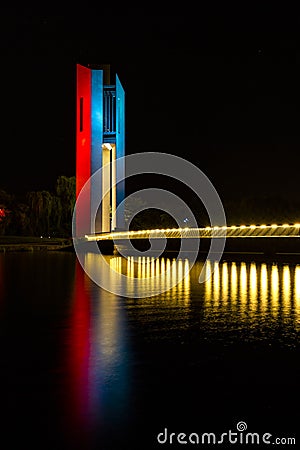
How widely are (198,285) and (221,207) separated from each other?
176 feet

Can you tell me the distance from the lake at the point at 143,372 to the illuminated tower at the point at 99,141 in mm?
35584

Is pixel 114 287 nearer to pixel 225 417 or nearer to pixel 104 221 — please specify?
pixel 225 417

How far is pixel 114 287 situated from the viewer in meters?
13.9

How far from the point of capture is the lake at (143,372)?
4055 mm

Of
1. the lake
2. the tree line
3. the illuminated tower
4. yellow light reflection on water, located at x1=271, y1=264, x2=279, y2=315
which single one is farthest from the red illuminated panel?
the lake

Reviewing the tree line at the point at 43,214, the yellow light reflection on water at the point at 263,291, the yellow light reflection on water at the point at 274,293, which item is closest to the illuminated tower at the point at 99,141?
the tree line at the point at 43,214

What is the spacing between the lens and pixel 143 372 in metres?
5.44

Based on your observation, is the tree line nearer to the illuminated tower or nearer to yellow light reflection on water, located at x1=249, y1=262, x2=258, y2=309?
the illuminated tower

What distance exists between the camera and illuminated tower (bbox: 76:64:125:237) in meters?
46.3

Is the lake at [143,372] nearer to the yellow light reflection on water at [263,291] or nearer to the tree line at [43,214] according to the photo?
the yellow light reflection on water at [263,291]

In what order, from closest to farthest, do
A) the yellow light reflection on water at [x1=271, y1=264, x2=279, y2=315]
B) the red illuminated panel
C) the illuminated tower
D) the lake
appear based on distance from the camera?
1. the lake
2. the yellow light reflection on water at [x1=271, y1=264, x2=279, y2=315]
3. the red illuminated panel
4. the illuminated tower

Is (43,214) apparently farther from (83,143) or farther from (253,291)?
(253,291)

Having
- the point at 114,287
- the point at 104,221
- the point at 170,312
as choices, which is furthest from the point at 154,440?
the point at 104,221

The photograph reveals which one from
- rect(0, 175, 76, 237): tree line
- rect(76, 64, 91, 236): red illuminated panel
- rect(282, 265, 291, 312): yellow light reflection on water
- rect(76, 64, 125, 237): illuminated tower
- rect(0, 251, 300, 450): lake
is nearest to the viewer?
rect(0, 251, 300, 450): lake
